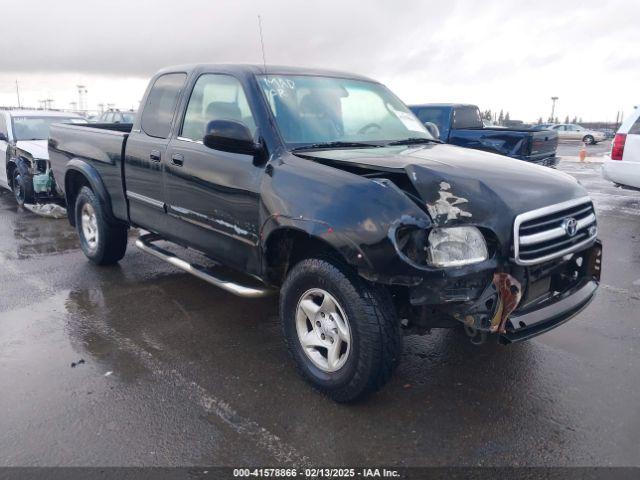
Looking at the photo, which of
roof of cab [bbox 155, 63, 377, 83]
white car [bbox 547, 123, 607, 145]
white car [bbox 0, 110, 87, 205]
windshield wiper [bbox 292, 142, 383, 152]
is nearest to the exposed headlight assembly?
windshield wiper [bbox 292, 142, 383, 152]

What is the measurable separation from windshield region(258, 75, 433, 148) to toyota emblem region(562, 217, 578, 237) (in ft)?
4.77

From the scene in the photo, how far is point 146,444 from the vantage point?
2.84 meters

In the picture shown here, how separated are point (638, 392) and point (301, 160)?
258 cm

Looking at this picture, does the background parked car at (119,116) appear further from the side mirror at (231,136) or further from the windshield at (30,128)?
the side mirror at (231,136)

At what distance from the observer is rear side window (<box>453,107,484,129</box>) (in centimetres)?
1143

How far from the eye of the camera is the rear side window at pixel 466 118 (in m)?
11.4

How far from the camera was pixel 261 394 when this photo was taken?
3342 millimetres

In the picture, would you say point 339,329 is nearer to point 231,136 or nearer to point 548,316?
point 548,316

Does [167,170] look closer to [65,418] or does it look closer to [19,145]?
[65,418]

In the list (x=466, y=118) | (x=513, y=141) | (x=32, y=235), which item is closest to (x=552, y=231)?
(x=32, y=235)

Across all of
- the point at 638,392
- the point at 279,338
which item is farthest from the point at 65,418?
the point at 638,392

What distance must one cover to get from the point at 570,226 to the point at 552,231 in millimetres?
191

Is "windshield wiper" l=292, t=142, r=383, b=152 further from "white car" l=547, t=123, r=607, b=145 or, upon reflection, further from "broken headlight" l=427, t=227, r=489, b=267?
"white car" l=547, t=123, r=607, b=145

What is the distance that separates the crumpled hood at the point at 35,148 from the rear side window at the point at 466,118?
7896 millimetres
